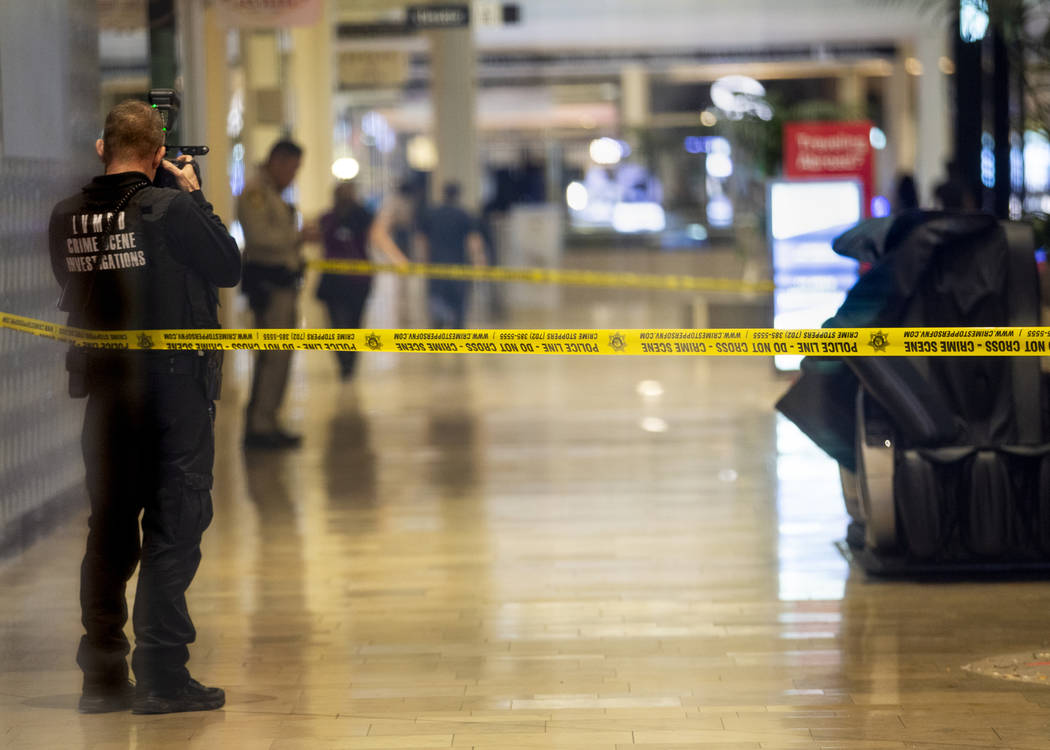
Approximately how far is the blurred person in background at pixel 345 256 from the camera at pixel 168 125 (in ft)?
26.8

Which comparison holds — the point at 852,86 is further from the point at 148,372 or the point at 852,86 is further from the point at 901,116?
the point at 148,372

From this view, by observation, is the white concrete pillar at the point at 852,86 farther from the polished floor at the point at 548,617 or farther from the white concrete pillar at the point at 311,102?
the polished floor at the point at 548,617

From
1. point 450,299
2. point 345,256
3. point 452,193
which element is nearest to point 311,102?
point 452,193

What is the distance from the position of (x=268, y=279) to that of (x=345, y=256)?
4324 mm

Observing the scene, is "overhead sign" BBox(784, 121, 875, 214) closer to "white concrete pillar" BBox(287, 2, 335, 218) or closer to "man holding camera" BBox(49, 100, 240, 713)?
"white concrete pillar" BBox(287, 2, 335, 218)

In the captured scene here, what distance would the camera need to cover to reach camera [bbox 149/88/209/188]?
3.84 m

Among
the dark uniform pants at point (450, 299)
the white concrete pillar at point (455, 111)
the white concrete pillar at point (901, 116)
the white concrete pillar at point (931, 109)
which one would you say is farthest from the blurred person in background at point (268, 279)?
the white concrete pillar at point (901, 116)

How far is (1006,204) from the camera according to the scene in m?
7.53

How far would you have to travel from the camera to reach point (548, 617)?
189 inches

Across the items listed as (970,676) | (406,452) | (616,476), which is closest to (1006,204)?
(616,476)

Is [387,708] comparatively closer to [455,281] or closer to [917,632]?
[917,632]

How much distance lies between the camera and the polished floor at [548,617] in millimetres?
3748

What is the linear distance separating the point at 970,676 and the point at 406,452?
15.7 ft

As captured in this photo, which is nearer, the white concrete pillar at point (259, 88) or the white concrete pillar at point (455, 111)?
the white concrete pillar at point (259, 88)
